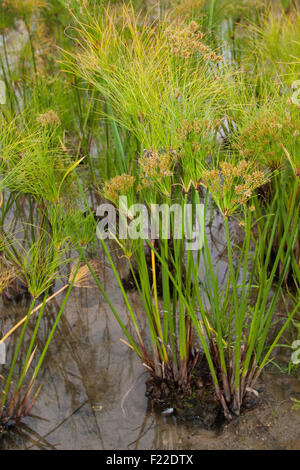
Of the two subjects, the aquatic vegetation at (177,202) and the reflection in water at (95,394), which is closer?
the aquatic vegetation at (177,202)

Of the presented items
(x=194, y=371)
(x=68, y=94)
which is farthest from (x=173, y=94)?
(x=68, y=94)

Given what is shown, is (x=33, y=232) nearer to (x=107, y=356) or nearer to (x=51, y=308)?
(x=51, y=308)

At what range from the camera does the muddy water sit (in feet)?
5.41

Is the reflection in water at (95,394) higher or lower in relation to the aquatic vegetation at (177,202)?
lower

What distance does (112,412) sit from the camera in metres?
1.78

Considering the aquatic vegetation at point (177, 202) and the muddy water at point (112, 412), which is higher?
the aquatic vegetation at point (177, 202)

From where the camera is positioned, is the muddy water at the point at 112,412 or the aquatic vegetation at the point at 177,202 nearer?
the aquatic vegetation at the point at 177,202

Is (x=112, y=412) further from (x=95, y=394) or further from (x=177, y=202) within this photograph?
(x=177, y=202)

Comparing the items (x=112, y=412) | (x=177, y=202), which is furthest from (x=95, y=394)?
(x=177, y=202)

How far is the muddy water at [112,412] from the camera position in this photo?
1648mm

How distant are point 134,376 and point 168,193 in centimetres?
74

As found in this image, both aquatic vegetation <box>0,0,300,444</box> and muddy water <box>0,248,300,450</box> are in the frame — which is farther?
muddy water <box>0,248,300,450</box>

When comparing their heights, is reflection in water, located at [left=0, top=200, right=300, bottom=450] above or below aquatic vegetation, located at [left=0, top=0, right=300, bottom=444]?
below

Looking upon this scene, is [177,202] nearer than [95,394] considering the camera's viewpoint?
Yes
